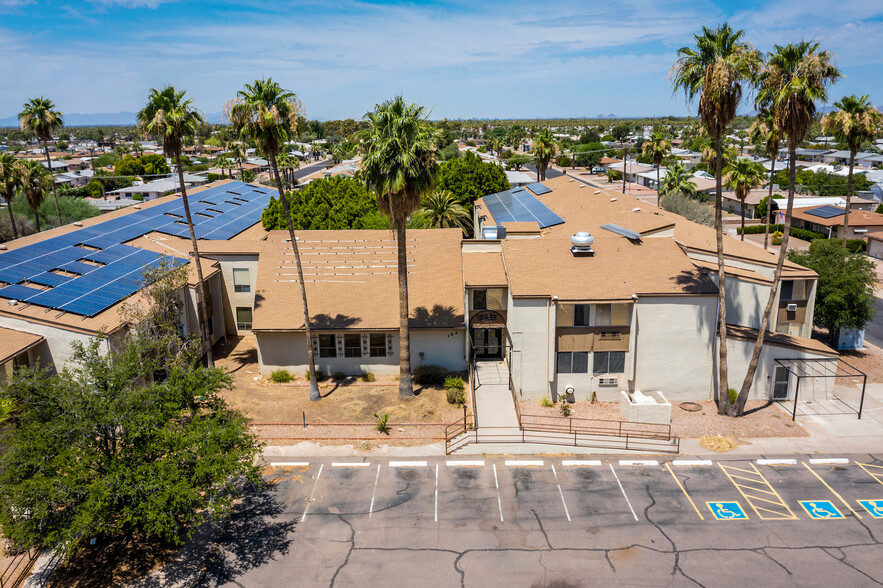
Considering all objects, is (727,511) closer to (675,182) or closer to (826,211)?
(675,182)

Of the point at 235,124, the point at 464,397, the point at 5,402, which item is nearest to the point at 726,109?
the point at 464,397

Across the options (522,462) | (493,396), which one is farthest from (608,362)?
(522,462)

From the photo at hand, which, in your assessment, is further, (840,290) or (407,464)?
(840,290)

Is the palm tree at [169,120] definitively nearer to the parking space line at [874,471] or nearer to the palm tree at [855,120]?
the parking space line at [874,471]

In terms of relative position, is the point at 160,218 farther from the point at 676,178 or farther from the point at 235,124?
the point at 676,178

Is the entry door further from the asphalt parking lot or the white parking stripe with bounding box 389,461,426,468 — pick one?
the white parking stripe with bounding box 389,461,426,468

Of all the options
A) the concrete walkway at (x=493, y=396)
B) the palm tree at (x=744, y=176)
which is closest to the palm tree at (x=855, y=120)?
the palm tree at (x=744, y=176)

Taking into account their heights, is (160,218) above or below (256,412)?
above
